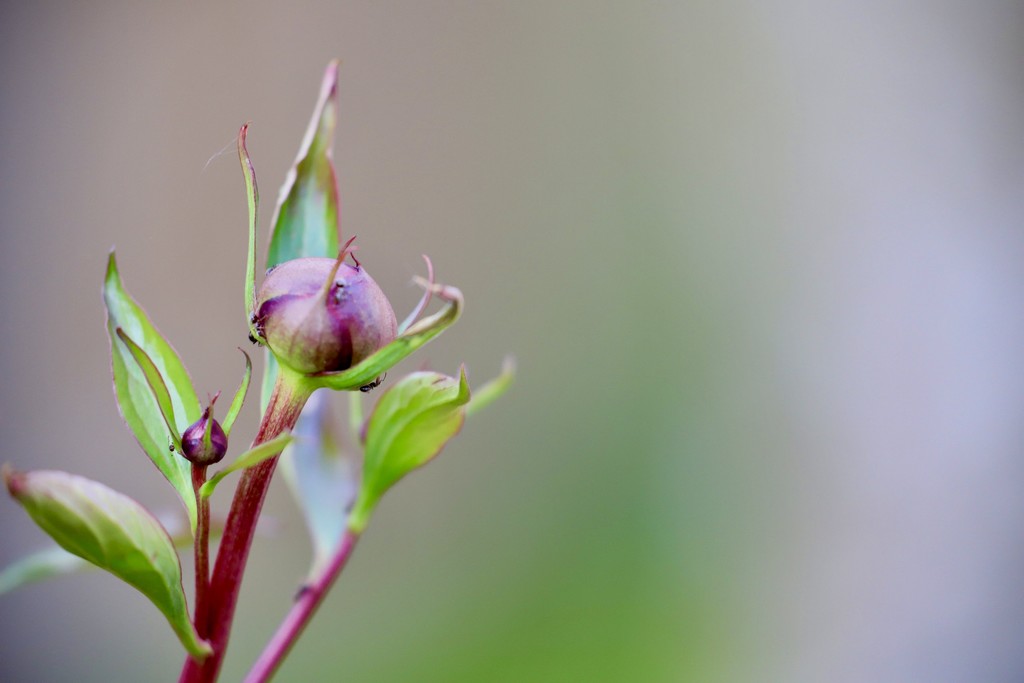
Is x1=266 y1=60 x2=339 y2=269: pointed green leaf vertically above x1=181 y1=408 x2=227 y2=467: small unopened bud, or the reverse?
x1=266 y1=60 x2=339 y2=269: pointed green leaf

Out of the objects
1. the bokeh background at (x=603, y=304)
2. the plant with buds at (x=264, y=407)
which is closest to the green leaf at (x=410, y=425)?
the plant with buds at (x=264, y=407)

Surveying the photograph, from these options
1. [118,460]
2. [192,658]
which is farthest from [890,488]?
[192,658]

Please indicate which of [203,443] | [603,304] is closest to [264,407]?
[203,443]

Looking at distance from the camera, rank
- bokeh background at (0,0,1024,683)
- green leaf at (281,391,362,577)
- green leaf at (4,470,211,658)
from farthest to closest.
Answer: bokeh background at (0,0,1024,683), green leaf at (281,391,362,577), green leaf at (4,470,211,658)

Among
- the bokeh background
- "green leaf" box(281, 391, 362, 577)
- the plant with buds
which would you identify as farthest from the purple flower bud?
the bokeh background

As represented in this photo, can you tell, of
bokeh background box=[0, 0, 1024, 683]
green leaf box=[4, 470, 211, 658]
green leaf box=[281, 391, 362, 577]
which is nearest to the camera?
green leaf box=[4, 470, 211, 658]

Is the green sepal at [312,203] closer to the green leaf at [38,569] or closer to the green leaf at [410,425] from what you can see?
the green leaf at [410,425]

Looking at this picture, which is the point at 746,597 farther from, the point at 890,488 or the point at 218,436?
the point at 218,436

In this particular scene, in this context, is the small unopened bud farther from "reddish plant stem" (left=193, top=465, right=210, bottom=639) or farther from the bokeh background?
the bokeh background
